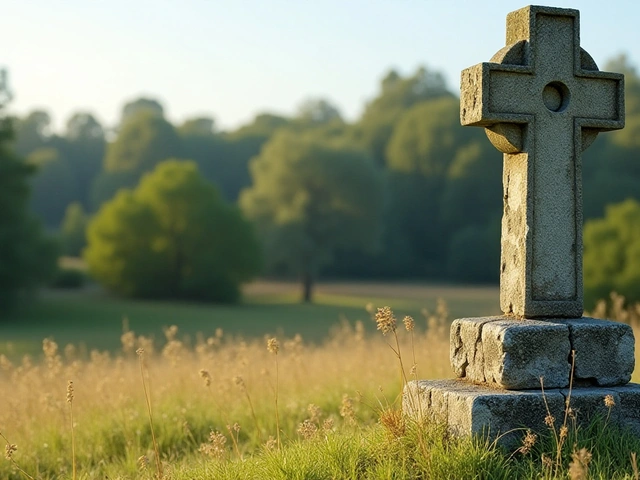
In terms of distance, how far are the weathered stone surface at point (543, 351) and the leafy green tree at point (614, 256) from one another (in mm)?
24762

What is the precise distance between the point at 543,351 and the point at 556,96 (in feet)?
5.71

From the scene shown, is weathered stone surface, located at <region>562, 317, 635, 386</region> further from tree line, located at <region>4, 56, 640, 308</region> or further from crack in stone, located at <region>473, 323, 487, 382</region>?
tree line, located at <region>4, 56, 640, 308</region>

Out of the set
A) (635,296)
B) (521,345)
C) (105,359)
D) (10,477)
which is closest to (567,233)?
(521,345)

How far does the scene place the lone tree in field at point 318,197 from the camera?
5150 centimetres

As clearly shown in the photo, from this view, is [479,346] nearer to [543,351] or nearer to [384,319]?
[543,351]

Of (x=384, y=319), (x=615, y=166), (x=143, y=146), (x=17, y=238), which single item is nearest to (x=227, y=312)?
(x=17, y=238)

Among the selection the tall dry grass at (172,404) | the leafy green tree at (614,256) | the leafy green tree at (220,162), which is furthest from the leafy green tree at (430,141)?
the tall dry grass at (172,404)

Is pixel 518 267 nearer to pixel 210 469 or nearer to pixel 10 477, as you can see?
pixel 210 469

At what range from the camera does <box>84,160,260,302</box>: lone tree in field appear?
45250 millimetres

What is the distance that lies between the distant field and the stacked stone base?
19473mm

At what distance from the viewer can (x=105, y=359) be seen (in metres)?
9.27

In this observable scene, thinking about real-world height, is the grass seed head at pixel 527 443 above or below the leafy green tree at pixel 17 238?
below

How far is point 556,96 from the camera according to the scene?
18.8ft

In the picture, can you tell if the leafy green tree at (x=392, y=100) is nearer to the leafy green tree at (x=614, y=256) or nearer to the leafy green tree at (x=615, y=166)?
the leafy green tree at (x=615, y=166)
